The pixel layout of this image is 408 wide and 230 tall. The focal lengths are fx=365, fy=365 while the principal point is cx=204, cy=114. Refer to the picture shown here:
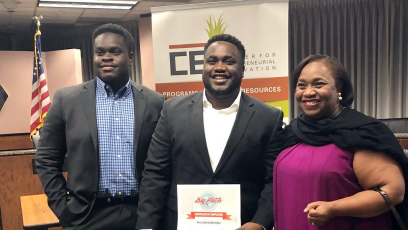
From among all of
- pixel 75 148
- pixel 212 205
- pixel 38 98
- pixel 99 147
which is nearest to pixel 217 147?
pixel 212 205

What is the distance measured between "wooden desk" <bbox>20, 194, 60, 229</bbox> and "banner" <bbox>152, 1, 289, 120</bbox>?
4.31ft

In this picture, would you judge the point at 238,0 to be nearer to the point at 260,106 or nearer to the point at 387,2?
the point at 260,106

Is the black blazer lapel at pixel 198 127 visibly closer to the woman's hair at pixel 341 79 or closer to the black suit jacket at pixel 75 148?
the black suit jacket at pixel 75 148

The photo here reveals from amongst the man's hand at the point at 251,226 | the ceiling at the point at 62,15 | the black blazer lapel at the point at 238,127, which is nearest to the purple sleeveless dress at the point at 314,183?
the man's hand at the point at 251,226

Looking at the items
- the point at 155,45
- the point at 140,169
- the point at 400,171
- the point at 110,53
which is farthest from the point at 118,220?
the point at 155,45

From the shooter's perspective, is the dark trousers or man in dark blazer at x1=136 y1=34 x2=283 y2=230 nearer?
man in dark blazer at x1=136 y1=34 x2=283 y2=230

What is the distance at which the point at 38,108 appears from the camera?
221 inches

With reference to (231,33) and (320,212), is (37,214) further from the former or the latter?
(320,212)

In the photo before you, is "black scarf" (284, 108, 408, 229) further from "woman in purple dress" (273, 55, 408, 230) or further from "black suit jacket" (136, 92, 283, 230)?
"black suit jacket" (136, 92, 283, 230)

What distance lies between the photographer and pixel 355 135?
4.55ft

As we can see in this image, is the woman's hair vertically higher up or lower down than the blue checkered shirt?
higher up

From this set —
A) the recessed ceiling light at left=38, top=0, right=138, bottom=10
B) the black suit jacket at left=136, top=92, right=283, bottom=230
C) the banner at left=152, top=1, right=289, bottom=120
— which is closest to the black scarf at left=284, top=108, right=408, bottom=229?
the black suit jacket at left=136, top=92, right=283, bottom=230

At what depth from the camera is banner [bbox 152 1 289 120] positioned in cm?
294

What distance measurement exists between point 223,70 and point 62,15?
6345 mm
